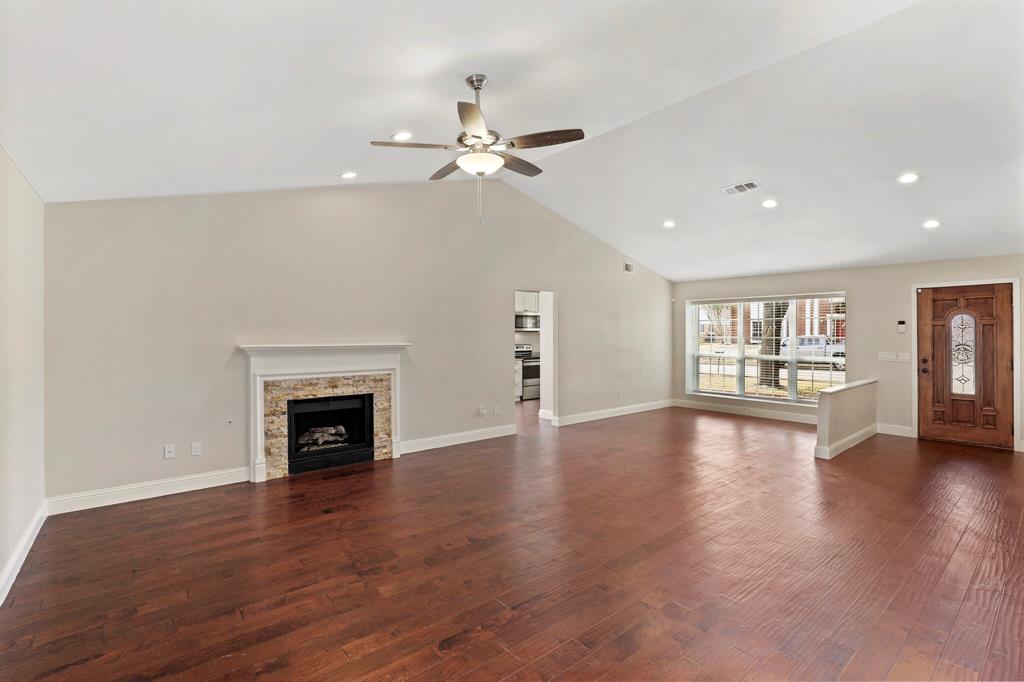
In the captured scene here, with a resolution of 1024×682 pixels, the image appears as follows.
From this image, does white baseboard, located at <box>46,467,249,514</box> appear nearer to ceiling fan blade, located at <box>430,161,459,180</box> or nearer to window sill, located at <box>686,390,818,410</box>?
ceiling fan blade, located at <box>430,161,459,180</box>

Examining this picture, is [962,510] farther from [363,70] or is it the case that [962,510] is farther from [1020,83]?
[363,70]

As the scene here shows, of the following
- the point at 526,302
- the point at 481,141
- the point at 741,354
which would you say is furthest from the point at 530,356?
the point at 481,141

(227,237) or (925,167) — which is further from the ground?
(925,167)

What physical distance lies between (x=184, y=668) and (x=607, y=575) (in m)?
2.15

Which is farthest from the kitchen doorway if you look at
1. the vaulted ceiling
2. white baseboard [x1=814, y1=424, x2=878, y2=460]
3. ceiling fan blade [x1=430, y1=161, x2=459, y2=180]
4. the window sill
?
ceiling fan blade [x1=430, y1=161, x2=459, y2=180]

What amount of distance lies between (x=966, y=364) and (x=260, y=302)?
861cm

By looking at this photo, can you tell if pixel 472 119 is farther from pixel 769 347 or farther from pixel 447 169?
pixel 769 347

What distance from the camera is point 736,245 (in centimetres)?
725

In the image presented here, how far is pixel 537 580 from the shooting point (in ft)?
9.57

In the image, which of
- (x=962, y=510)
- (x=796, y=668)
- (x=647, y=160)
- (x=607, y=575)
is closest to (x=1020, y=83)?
(x=647, y=160)

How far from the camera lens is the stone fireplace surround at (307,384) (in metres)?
4.88

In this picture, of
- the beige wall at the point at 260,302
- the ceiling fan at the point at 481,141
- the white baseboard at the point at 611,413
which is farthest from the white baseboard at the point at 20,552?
the white baseboard at the point at 611,413

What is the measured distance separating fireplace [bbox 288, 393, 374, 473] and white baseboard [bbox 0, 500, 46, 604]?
73.1 inches

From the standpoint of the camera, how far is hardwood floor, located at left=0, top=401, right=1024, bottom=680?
2.22 metres
